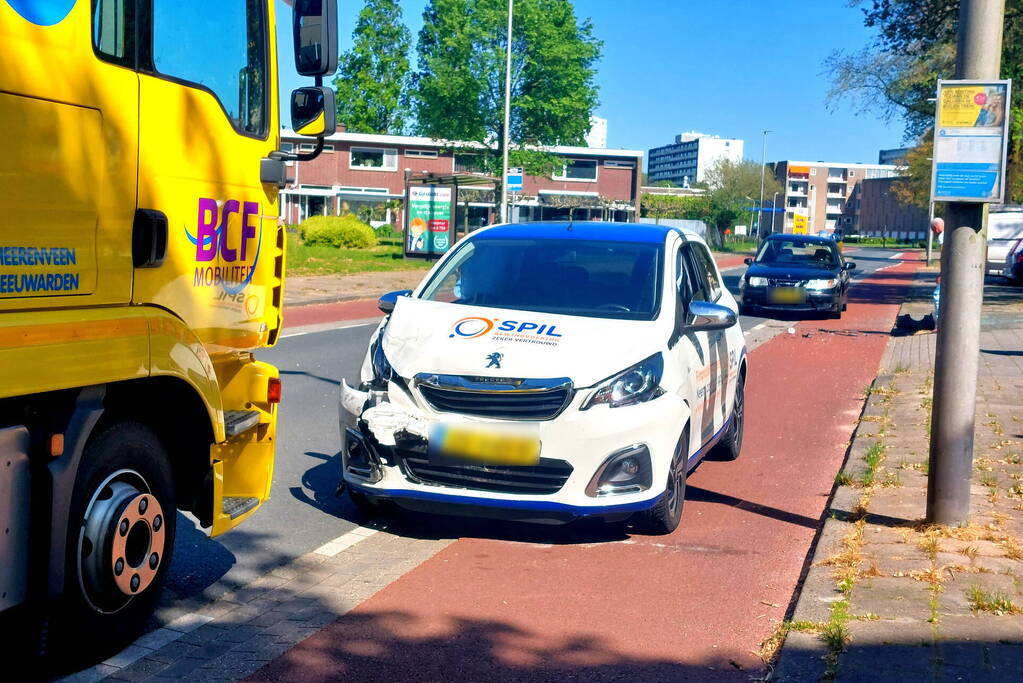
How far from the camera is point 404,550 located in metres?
5.76

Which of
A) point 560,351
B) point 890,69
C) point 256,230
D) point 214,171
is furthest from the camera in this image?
point 890,69

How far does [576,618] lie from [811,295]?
1728cm

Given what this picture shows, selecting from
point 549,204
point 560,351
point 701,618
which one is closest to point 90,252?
point 560,351

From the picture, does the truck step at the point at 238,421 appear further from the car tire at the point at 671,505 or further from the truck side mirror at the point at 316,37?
the car tire at the point at 671,505

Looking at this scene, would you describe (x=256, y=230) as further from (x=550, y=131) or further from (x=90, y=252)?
(x=550, y=131)

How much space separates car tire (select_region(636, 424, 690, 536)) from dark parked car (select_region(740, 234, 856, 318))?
51.4ft

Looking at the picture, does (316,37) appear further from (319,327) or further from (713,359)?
(319,327)

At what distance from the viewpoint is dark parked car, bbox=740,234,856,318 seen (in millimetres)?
21062

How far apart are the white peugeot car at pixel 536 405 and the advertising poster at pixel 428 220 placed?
29.8 m

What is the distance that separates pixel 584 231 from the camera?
23.3 ft

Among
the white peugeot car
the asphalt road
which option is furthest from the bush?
the white peugeot car

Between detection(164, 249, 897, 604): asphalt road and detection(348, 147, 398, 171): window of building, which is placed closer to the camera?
detection(164, 249, 897, 604): asphalt road

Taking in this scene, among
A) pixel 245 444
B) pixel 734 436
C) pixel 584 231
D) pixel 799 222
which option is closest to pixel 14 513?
pixel 245 444

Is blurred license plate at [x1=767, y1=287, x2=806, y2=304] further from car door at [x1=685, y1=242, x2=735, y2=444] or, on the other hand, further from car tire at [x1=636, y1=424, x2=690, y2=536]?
car tire at [x1=636, y1=424, x2=690, y2=536]
